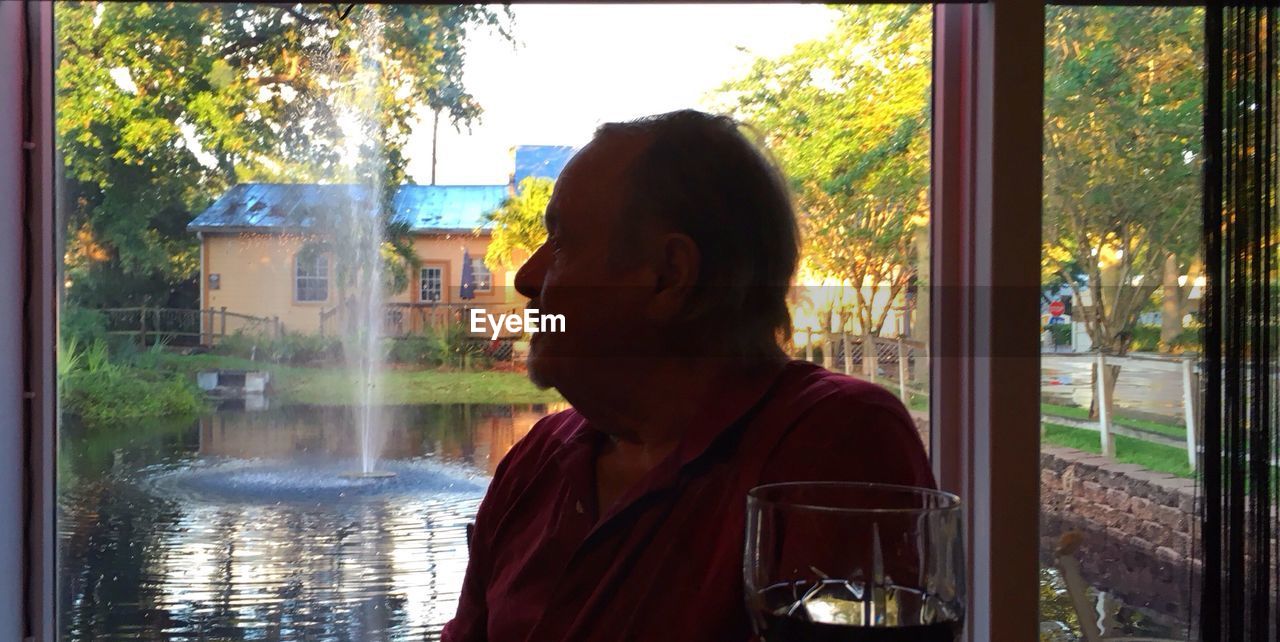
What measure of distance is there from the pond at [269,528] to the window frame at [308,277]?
0.26 metres

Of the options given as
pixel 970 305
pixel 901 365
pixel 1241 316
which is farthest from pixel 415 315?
pixel 1241 316

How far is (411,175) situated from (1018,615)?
5.38ft

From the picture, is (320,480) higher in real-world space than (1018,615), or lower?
higher

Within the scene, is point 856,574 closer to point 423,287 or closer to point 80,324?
point 423,287

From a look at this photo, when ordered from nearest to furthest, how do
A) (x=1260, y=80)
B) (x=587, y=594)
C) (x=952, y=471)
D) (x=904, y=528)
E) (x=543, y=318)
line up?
(x=904, y=528)
(x=587, y=594)
(x=543, y=318)
(x=1260, y=80)
(x=952, y=471)

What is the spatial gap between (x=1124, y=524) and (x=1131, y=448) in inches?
6.7

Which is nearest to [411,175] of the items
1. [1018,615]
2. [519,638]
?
[519,638]

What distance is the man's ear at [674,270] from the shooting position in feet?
4.20

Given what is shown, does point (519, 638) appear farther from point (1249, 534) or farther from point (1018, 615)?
point (1249, 534)

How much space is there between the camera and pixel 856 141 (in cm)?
219

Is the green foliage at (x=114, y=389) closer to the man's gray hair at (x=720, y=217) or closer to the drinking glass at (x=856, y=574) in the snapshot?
the man's gray hair at (x=720, y=217)

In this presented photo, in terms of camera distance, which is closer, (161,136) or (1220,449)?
(1220,449)

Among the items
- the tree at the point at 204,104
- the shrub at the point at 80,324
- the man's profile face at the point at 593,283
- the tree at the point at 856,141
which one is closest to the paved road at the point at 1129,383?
the tree at the point at 856,141

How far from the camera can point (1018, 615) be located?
196 cm
